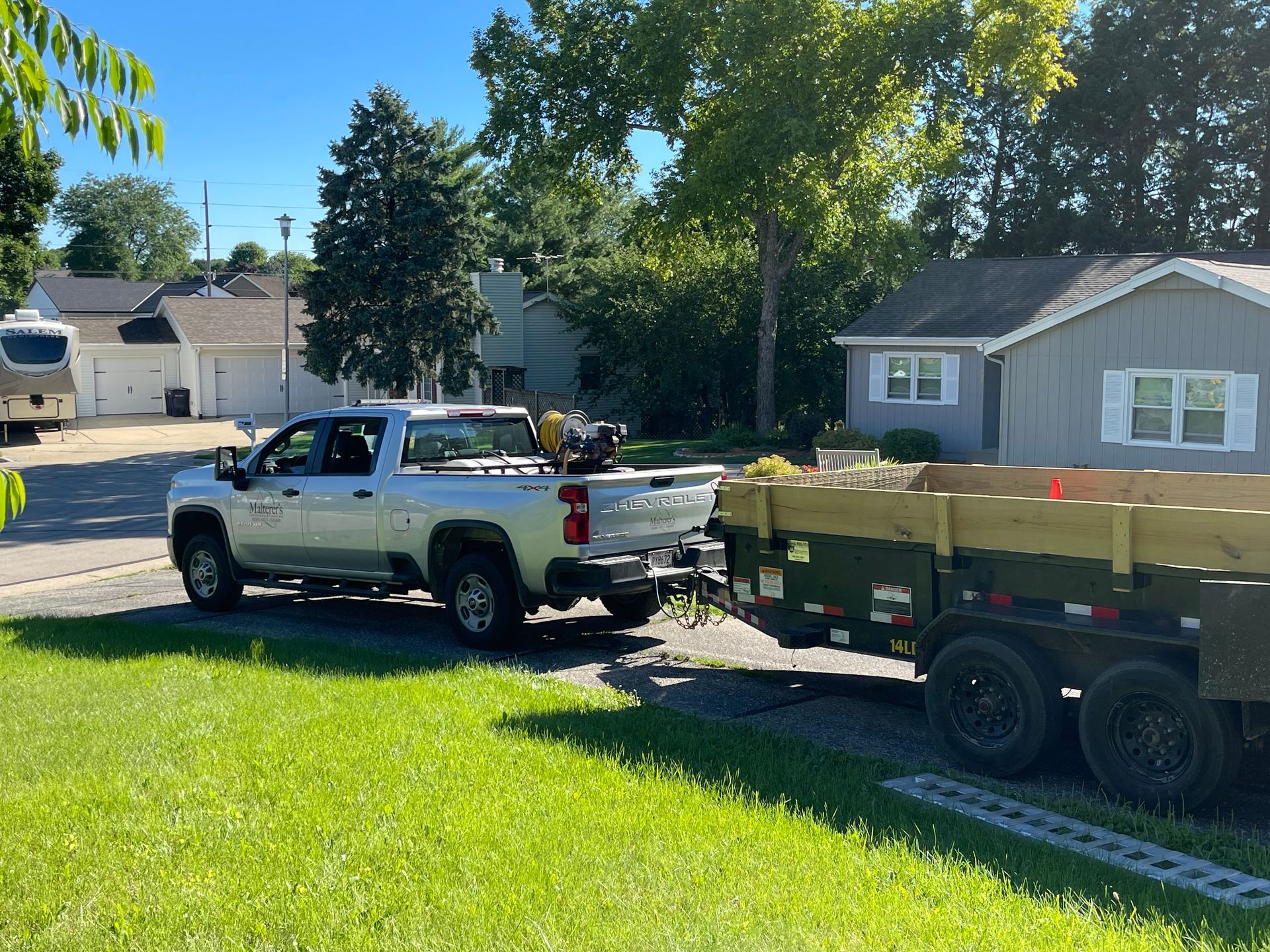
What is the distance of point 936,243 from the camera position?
51.0 metres

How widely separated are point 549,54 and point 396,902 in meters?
33.1

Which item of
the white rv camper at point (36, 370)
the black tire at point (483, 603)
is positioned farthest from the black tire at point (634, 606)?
the white rv camper at point (36, 370)

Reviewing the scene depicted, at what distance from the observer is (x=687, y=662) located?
32.1ft

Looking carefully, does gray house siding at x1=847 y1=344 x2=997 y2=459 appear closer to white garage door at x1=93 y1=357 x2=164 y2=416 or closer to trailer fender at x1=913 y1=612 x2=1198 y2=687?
trailer fender at x1=913 y1=612 x2=1198 y2=687

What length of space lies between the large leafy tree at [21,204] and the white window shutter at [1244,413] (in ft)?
90.6

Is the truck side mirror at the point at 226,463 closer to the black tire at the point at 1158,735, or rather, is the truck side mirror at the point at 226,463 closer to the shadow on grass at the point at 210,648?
the shadow on grass at the point at 210,648

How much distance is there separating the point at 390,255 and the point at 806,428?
41.2 ft

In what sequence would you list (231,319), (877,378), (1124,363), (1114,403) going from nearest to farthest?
(1124,363) → (1114,403) → (877,378) → (231,319)

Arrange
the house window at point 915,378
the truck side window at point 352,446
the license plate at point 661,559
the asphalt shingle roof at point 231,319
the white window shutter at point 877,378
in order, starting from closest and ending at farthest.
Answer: the license plate at point 661,559
the truck side window at point 352,446
the house window at point 915,378
the white window shutter at point 877,378
the asphalt shingle roof at point 231,319

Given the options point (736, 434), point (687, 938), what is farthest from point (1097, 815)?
point (736, 434)

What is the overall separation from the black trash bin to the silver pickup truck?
3470 centimetres

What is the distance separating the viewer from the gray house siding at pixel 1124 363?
19.4m

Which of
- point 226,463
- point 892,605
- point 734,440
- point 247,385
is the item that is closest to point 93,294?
point 247,385

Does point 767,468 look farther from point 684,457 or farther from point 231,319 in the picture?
point 231,319
